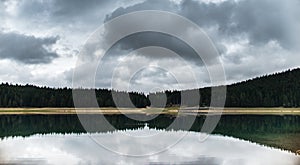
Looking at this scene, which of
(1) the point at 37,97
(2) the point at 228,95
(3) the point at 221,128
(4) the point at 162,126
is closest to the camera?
(3) the point at 221,128

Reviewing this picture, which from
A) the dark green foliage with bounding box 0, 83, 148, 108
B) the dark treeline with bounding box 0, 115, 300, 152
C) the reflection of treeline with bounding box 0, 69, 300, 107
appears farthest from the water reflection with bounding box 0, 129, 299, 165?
the reflection of treeline with bounding box 0, 69, 300, 107

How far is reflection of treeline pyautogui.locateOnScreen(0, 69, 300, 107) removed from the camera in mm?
133625

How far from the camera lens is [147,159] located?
2892cm

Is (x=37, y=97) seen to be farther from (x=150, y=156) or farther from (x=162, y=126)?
(x=150, y=156)

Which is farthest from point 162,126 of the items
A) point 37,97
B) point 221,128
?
point 37,97

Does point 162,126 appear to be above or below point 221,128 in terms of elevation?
above

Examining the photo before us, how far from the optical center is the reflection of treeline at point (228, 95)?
438 ft

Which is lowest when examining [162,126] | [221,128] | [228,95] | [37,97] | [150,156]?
[150,156]

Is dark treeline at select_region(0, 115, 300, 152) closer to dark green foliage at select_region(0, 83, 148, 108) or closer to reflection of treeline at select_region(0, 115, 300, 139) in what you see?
reflection of treeline at select_region(0, 115, 300, 139)

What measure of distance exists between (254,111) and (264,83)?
25.0 metres

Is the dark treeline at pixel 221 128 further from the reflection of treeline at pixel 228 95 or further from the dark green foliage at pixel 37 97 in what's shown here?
the dark green foliage at pixel 37 97

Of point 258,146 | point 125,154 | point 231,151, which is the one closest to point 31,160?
point 125,154

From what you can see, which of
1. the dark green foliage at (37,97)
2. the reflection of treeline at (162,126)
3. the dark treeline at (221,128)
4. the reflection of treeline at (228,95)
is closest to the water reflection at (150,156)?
the dark treeline at (221,128)

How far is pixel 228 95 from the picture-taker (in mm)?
143250
